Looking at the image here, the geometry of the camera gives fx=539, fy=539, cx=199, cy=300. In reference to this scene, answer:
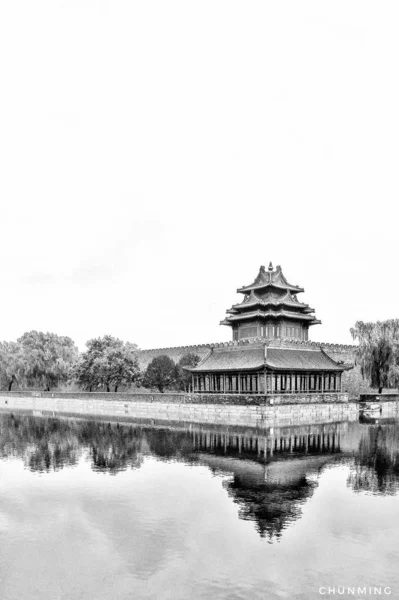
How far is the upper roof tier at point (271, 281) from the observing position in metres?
49.0

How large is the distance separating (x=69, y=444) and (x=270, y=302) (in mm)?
23922

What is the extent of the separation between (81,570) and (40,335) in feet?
196

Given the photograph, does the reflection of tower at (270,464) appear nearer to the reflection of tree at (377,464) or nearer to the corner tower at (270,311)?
the reflection of tree at (377,464)

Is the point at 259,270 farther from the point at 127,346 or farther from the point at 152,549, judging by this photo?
the point at 152,549

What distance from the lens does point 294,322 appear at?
160ft

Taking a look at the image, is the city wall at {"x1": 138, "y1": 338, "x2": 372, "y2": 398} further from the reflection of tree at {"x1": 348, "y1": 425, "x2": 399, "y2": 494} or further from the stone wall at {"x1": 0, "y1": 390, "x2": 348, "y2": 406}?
the reflection of tree at {"x1": 348, "y1": 425, "x2": 399, "y2": 494}

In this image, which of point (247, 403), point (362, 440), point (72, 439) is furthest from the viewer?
point (247, 403)

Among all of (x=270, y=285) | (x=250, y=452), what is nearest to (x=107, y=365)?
(x=270, y=285)

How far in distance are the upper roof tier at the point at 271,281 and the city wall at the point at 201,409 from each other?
11.9 m

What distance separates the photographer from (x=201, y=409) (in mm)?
40188

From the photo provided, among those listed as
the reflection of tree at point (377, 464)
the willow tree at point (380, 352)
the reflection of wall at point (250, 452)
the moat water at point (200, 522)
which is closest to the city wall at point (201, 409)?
the reflection of wall at point (250, 452)

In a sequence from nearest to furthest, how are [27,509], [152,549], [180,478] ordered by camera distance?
[152,549] < [27,509] < [180,478]

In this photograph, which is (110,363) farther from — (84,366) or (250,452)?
(250,452)

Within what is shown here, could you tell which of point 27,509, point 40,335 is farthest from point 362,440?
point 40,335
